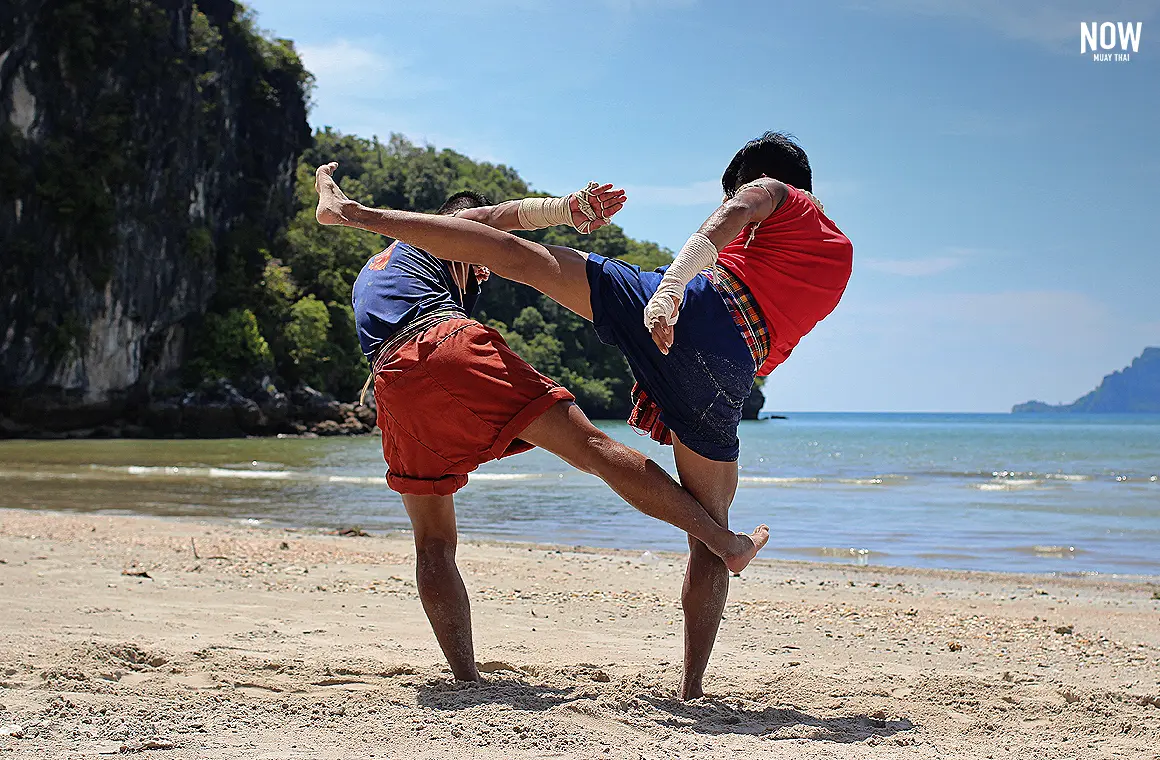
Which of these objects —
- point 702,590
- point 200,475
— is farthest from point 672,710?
point 200,475

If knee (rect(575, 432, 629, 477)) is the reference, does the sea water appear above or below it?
below

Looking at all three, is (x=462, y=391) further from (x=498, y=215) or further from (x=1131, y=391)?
(x=1131, y=391)

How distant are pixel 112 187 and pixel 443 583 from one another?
1467 inches

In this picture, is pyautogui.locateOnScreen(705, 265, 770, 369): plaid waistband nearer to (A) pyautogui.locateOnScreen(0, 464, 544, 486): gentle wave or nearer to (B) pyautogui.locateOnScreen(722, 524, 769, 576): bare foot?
(B) pyautogui.locateOnScreen(722, 524, 769, 576): bare foot

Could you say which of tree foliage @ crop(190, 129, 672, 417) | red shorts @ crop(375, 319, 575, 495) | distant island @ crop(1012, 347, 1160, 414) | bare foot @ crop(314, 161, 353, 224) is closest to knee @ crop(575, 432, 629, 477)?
red shorts @ crop(375, 319, 575, 495)

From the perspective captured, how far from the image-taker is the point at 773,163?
300 cm

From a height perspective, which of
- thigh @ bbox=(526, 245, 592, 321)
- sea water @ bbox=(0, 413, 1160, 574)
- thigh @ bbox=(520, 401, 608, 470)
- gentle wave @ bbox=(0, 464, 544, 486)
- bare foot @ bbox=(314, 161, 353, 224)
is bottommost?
gentle wave @ bbox=(0, 464, 544, 486)

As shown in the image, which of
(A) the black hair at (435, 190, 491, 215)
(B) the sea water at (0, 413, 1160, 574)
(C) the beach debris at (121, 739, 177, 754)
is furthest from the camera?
(B) the sea water at (0, 413, 1160, 574)

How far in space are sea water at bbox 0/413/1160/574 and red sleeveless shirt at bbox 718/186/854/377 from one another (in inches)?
238

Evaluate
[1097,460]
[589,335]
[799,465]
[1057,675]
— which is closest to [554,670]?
[1057,675]

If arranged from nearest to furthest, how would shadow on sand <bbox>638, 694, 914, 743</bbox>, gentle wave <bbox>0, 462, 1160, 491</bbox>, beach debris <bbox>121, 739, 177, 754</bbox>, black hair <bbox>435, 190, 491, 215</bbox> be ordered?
beach debris <bbox>121, 739, 177, 754</bbox>, shadow on sand <bbox>638, 694, 914, 743</bbox>, black hair <bbox>435, 190, 491, 215</bbox>, gentle wave <bbox>0, 462, 1160, 491</bbox>

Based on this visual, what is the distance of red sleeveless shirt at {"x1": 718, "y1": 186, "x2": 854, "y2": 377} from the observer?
9.09ft

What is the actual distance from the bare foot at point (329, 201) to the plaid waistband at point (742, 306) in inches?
41.6

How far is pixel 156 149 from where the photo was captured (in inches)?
1449
